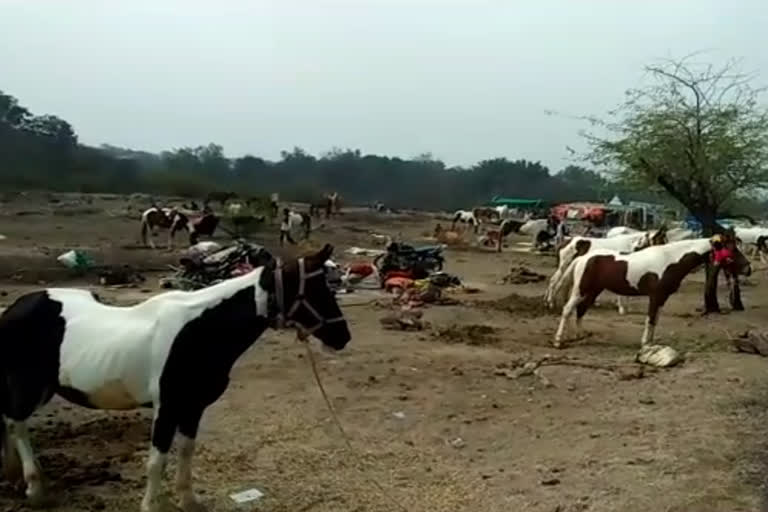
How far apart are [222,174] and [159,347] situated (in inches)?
697

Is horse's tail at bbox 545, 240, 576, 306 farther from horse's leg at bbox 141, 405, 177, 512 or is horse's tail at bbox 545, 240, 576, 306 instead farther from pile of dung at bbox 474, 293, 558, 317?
horse's leg at bbox 141, 405, 177, 512

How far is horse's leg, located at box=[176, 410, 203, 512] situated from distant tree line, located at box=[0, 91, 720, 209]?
563 inches

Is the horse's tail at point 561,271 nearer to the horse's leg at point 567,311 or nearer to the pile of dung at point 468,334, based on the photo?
the horse's leg at point 567,311

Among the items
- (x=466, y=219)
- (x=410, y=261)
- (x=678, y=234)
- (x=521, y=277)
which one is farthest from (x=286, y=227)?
(x=466, y=219)

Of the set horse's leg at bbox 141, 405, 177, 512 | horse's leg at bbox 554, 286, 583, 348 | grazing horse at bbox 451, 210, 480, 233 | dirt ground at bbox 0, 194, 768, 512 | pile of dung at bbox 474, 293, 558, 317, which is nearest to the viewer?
horse's leg at bbox 141, 405, 177, 512

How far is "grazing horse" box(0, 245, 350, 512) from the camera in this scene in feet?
16.8

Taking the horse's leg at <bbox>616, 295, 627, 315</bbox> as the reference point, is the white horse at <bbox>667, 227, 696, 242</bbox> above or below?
above

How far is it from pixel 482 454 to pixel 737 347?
18.9 feet

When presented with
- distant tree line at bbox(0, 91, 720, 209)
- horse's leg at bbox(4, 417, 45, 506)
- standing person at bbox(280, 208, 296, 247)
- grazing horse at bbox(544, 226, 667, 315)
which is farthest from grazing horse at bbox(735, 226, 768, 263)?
horse's leg at bbox(4, 417, 45, 506)

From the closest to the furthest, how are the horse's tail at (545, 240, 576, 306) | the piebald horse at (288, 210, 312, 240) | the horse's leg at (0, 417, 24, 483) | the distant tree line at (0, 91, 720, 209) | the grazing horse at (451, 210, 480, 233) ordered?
1. the horse's leg at (0, 417, 24, 483)
2. the horse's tail at (545, 240, 576, 306)
3. the distant tree line at (0, 91, 720, 209)
4. the piebald horse at (288, 210, 312, 240)
5. the grazing horse at (451, 210, 480, 233)

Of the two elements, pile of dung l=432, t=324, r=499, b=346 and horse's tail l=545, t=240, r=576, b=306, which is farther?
horse's tail l=545, t=240, r=576, b=306

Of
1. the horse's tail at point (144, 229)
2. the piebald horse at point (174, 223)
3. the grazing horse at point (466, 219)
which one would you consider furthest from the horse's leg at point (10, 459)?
the grazing horse at point (466, 219)

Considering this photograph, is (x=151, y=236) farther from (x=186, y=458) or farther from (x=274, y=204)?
(x=186, y=458)

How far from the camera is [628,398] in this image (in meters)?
8.54
